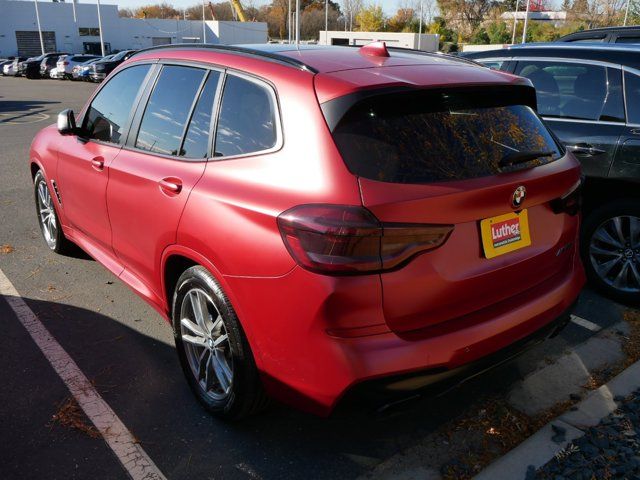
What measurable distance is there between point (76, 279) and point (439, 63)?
3.37 metres

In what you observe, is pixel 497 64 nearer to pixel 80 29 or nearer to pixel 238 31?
pixel 80 29

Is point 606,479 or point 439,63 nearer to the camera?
point 606,479

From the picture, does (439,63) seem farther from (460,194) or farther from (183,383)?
(183,383)

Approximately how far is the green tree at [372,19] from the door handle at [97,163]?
305 feet

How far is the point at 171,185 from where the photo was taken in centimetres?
301

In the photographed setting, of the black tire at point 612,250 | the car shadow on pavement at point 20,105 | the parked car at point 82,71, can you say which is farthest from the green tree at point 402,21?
the black tire at point 612,250

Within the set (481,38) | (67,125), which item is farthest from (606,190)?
(481,38)

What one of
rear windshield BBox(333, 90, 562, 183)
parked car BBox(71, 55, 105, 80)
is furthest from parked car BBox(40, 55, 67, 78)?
rear windshield BBox(333, 90, 562, 183)

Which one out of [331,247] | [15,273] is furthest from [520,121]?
[15,273]

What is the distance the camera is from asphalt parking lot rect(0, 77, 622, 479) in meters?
2.71

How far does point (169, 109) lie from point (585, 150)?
120 inches

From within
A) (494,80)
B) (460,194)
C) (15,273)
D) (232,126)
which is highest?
(494,80)

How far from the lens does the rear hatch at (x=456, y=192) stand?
2.30m

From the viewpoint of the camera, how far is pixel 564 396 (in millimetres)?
3289
